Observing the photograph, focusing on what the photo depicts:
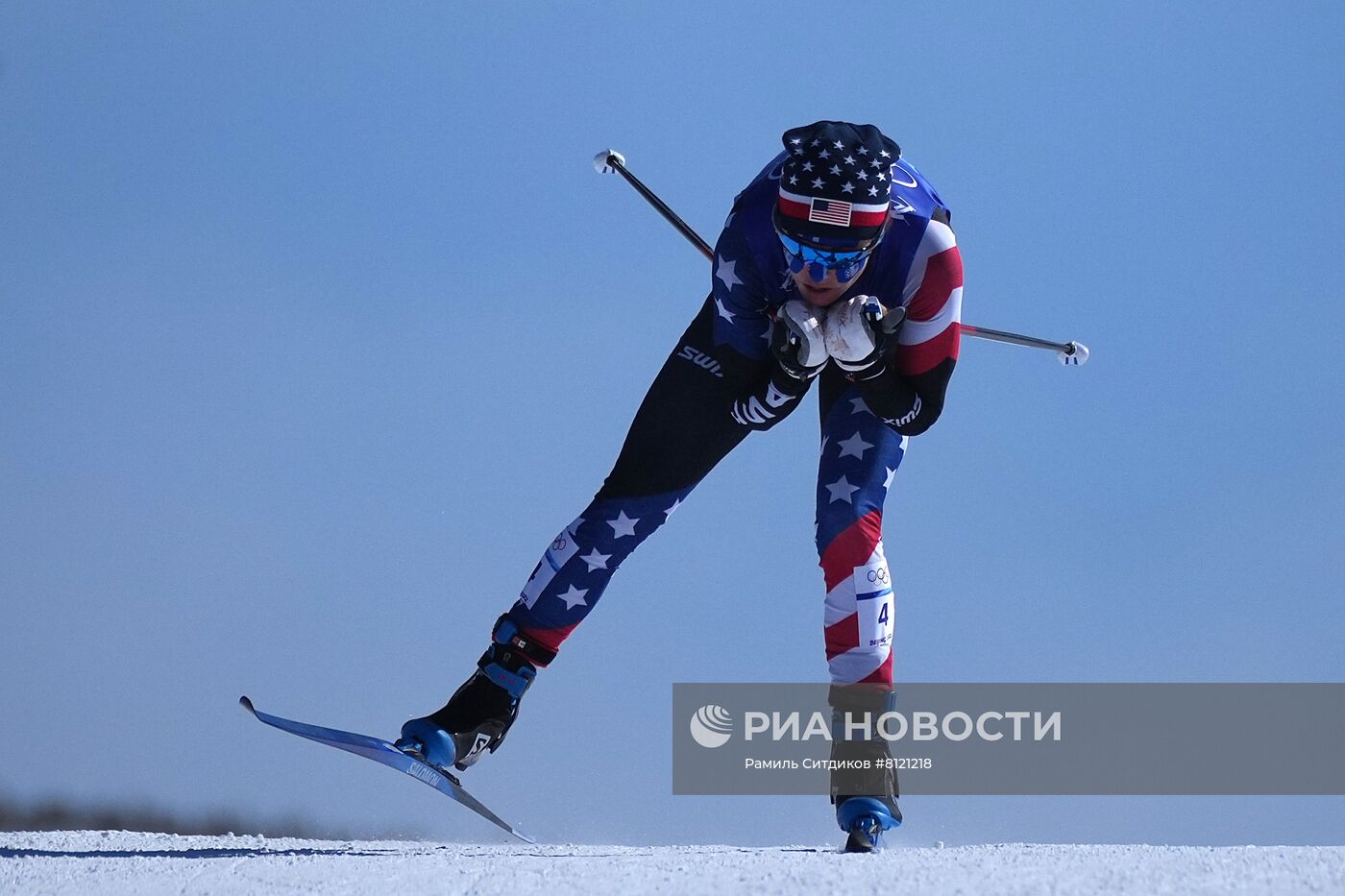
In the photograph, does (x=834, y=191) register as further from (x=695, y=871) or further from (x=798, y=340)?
(x=695, y=871)

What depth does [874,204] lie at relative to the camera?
6617 mm

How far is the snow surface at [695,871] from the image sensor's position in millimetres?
4766

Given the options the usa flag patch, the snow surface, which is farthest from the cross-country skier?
the snow surface

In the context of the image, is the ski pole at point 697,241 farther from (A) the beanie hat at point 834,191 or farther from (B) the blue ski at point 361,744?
(B) the blue ski at point 361,744

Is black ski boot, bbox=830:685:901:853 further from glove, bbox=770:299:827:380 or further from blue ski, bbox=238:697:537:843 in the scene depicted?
blue ski, bbox=238:697:537:843

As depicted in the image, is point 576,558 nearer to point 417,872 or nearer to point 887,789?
point 887,789

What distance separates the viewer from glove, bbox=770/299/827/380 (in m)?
6.69

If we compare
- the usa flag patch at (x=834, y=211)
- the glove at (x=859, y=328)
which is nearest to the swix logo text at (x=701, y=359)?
the glove at (x=859, y=328)

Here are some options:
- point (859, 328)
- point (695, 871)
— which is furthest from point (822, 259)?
point (695, 871)

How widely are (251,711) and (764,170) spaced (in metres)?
3.54

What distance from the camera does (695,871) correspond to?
521 centimetres

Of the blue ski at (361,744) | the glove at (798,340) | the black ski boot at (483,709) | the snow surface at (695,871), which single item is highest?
the glove at (798,340)

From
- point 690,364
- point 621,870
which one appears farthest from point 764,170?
point 621,870

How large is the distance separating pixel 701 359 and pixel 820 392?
0.63 metres
